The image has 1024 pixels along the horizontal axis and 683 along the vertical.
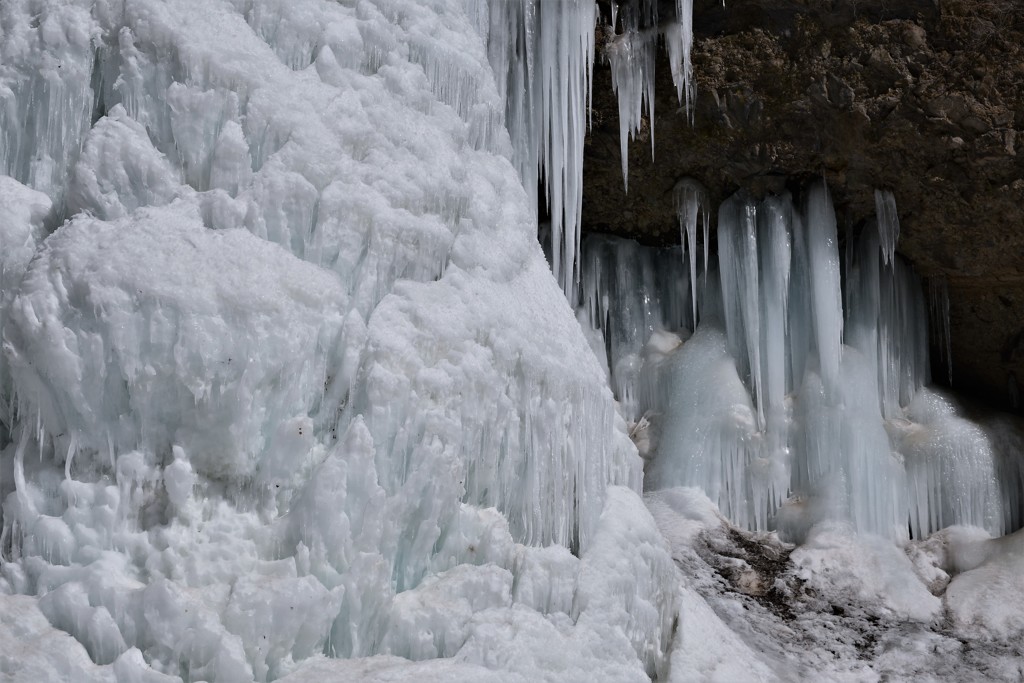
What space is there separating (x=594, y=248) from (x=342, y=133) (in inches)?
123

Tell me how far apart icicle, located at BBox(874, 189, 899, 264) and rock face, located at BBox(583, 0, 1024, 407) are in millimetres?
57

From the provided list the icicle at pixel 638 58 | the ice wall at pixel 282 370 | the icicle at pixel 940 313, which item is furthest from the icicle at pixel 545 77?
the icicle at pixel 940 313

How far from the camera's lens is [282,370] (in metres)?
3.49

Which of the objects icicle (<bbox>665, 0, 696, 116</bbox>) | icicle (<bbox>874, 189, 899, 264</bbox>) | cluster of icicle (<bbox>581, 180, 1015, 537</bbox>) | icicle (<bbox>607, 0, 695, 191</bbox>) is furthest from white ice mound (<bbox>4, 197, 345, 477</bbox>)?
icicle (<bbox>874, 189, 899, 264</bbox>)

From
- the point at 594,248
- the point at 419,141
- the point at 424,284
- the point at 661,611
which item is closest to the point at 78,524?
the point at 424,284

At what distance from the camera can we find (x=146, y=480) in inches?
131

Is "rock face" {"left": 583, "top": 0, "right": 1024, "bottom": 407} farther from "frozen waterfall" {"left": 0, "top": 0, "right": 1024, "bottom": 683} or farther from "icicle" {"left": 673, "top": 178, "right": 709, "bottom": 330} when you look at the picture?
"frozen waterfall" {"left": 0, "top": 0, "right": 1024, "bottom": 683}

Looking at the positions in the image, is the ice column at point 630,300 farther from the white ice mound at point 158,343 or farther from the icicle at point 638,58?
the white ice mound at point 158,343

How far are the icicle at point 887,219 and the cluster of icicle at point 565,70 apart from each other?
1286mm

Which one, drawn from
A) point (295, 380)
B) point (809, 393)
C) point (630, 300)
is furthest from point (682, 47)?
point (295, 380)

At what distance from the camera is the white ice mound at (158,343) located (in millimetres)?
3301

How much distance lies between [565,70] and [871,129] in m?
1.74

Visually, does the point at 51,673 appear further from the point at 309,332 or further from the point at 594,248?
the point at 594,248

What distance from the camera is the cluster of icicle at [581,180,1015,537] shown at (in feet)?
20.3
